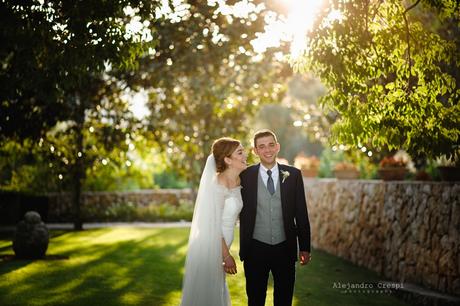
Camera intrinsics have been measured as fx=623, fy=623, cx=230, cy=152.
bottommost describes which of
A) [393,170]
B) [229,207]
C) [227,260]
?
[227,260]

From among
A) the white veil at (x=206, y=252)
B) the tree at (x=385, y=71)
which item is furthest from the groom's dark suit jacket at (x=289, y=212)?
the tree at (x=385, y=71)

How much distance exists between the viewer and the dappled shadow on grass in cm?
1001

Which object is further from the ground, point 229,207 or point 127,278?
point 229,207

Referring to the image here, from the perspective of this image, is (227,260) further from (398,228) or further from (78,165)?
(78,165)

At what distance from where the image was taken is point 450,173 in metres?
11.4

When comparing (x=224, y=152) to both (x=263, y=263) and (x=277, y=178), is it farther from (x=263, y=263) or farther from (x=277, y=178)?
(x=263, y=263)

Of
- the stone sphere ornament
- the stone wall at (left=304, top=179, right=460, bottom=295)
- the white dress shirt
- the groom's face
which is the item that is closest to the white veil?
the white dress shirt

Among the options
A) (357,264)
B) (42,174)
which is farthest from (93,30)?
(42,174)

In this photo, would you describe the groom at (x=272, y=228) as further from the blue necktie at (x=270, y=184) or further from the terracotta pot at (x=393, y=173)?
the terracotta pot at (x=393, y=173)

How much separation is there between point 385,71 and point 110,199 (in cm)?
1999

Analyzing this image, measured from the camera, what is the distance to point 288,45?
13.2 meters

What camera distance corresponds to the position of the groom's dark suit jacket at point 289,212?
6215 mm

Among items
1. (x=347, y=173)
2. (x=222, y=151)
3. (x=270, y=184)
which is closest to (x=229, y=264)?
(x=270, y=184)

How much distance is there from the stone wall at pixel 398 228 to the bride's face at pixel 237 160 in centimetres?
Result: 449
